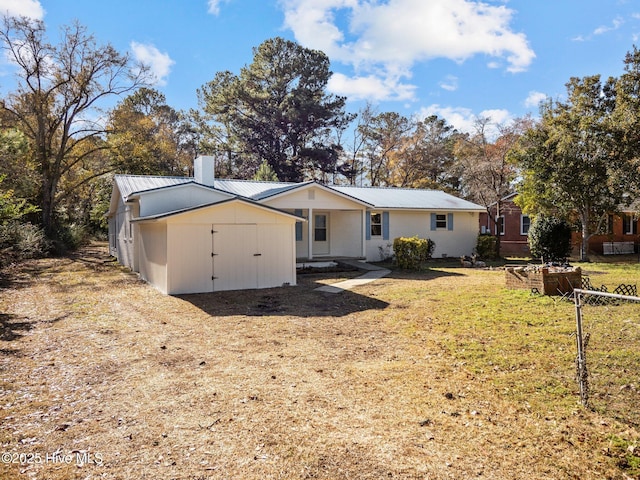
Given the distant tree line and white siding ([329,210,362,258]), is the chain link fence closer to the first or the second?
white siding ([329,210,362,258])

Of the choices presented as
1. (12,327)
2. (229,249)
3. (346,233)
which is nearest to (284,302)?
(229,249)

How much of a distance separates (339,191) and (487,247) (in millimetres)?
9186

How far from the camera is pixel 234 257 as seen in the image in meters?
12.0

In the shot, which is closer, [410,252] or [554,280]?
[554,280]

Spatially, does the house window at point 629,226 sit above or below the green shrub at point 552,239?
above

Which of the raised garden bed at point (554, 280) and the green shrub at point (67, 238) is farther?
the green shrub at point (67, 238)

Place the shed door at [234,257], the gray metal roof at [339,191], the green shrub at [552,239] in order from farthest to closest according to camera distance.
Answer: the green shrub at [552,239] < the gray metal roof at [339,191] < the shed door at [234,257]

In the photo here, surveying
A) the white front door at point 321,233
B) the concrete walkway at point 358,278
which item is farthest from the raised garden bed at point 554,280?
the white front door at point 321,233

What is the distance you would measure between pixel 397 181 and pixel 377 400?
35.6 m

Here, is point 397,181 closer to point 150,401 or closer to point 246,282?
point 246,282

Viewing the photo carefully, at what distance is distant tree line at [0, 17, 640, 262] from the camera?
18797 millimetres

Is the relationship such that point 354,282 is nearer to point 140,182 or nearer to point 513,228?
point 140,182

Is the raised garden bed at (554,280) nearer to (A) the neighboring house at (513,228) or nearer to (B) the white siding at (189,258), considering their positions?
(B) the white siding at (189,258)

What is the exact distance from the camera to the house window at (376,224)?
66.8 feet
